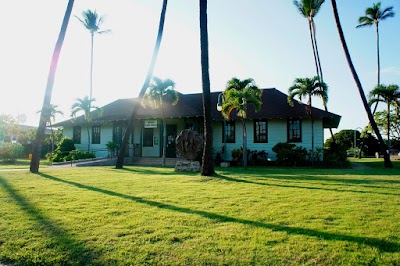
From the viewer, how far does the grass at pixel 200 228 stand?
3717 millimetres

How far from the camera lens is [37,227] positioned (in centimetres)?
485

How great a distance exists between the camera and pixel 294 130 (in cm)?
2139

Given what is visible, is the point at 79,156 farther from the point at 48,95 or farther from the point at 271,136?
the point at 271,136

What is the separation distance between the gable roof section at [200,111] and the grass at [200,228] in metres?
11.9

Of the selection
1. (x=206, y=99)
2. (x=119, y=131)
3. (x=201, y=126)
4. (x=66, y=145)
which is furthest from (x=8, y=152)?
(x=206, y=99)

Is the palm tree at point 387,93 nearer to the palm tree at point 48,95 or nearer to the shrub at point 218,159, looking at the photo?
the shrub at point 218,159

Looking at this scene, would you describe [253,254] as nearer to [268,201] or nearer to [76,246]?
[76,246]

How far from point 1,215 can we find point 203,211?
3.70 meters

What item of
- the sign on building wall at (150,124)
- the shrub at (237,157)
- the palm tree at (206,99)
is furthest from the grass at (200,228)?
the sign on building wall at (150,124)

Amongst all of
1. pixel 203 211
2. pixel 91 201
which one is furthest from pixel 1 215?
pixel 203 211

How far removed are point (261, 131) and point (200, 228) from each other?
1797cm

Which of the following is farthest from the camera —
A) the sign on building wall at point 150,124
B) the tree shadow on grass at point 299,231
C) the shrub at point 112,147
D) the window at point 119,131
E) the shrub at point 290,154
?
the window at point 119,131

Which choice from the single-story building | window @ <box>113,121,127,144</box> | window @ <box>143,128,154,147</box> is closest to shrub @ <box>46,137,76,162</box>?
the single-story building

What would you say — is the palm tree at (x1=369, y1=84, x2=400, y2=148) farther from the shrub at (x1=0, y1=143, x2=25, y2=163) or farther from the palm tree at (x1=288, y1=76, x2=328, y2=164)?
the shrub at (x1=0, y1=143, x2=25, y2=163)
